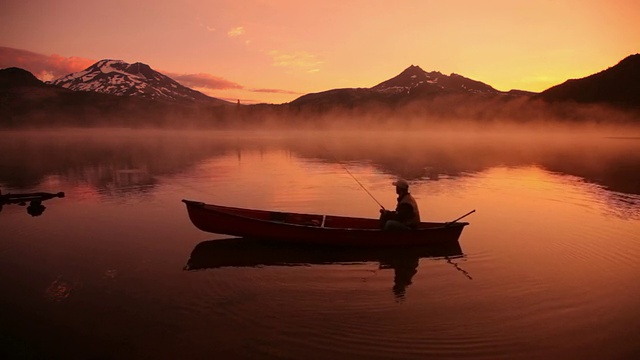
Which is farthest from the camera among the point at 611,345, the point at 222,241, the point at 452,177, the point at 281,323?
the point at 452,177

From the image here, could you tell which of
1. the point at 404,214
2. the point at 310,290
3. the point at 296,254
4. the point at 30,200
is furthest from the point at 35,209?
the point at 404,214

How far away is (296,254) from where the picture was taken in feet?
42.9

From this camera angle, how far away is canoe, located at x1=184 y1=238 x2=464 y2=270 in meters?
12.3

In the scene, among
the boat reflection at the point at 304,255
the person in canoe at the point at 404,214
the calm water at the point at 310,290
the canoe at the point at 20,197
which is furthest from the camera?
the canoe at the point at 20,197

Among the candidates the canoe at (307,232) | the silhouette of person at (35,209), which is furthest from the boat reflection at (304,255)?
the silhouette of person at (35,209)

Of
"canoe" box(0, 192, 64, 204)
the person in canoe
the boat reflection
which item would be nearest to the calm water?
the boat reflection

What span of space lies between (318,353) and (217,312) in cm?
285

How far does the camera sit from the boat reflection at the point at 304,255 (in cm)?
1214

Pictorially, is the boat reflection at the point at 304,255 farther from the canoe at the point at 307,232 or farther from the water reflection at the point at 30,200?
the water reflection at the point at 30,200

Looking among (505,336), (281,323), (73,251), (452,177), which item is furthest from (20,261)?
(452,177)

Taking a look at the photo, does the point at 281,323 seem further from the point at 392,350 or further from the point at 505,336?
the point at 505,336

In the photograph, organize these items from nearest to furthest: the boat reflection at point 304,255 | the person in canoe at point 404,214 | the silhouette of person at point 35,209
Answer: the boat reflection at point 304,255 → the person in canoe at point 404,214 → the silhouette of person at point 35,209

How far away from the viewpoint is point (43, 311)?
8664mm

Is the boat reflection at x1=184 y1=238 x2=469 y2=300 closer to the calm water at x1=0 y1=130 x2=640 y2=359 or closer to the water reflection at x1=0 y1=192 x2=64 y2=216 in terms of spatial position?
the calm water at x1=0 y1=130 x2=640 y2=359
